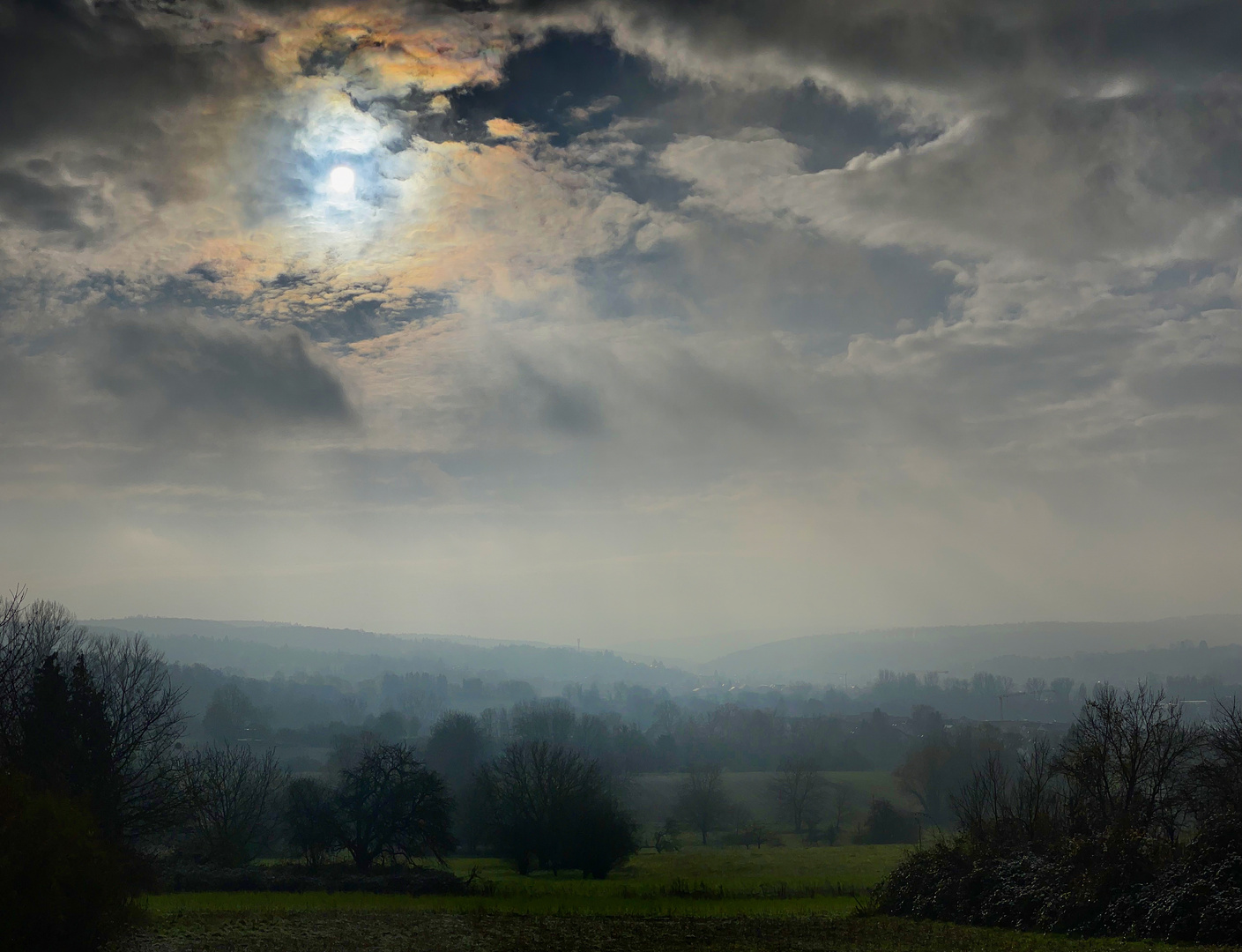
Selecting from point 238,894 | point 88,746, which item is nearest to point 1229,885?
point 238,894

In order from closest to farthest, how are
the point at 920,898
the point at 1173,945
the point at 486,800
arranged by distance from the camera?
the point at 1173,945 → the point at 920,898 → the point at 486,800

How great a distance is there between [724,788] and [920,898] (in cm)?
8755

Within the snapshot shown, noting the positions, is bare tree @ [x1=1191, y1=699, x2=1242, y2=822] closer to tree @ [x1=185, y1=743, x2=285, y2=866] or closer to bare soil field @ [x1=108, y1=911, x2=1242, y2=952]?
bare soil field @ [x1=108, y1=911, x2=1242, y2=952]

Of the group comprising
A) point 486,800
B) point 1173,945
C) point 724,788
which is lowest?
point 724,788

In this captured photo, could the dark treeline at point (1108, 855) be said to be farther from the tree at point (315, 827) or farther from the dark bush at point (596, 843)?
the tree at point (315, 827)

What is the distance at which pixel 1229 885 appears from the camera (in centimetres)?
1958

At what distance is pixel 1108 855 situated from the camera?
23.0 meters

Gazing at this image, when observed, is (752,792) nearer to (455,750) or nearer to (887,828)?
(887,828)

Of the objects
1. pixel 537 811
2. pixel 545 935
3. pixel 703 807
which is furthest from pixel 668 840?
pixel 545 935

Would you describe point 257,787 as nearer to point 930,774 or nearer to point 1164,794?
point 1164,794

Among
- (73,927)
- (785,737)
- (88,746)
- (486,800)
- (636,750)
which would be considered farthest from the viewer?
(785,737)

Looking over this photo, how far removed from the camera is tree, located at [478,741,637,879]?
52625 mm

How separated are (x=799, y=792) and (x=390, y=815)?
6854 centimetres

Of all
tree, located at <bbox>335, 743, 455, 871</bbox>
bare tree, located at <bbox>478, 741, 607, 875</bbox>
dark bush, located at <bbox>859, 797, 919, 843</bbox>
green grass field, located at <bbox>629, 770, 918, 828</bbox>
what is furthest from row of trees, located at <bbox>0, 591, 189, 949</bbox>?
green grass field, located at <bbox>629, 770, 918, 828</bbox>
